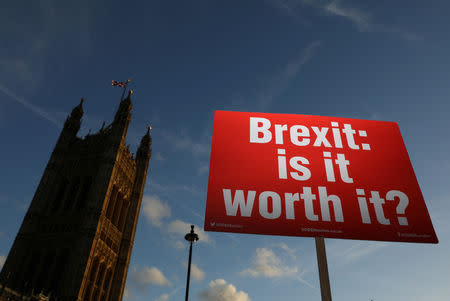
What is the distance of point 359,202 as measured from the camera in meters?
6.17

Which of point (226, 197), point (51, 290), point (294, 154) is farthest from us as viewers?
point (51, 290)

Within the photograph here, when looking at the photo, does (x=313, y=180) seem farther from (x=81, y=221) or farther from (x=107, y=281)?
(x=107, y=281)

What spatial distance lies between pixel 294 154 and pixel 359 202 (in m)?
1.55

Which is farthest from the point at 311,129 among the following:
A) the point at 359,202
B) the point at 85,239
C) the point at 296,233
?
the point at 85,239

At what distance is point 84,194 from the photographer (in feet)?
169

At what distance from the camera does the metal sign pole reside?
17.0 feet

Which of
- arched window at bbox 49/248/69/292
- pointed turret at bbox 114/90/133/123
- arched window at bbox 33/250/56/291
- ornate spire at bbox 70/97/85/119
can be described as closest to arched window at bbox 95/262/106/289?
arched window at bbox 49/248/69/292

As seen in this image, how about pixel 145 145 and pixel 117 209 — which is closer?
pixel 117 209

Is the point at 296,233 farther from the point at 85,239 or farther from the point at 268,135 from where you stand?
the point at 85,239

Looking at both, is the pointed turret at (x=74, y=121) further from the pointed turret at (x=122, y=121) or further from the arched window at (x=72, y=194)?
the arched window at (x=72, y=194)

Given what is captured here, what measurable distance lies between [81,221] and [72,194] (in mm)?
6960

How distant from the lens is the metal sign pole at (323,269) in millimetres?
5193

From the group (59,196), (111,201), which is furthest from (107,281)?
(59,196)

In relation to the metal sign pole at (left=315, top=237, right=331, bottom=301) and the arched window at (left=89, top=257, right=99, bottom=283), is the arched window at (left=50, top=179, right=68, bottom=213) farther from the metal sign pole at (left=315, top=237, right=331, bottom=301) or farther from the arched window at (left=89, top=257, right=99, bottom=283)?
the metal sign pole at (left=315, top=237, right=331, bottom=301)
